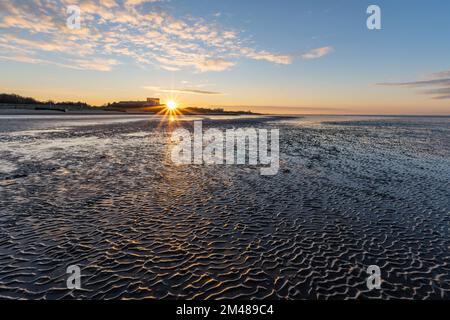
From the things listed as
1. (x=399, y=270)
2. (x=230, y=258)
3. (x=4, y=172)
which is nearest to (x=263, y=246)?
(x=230, y=258)

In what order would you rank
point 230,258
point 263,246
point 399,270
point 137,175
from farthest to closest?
point 137,175, point 263,246, point 230,258, point 399,270

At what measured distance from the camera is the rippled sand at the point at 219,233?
6.28 metres

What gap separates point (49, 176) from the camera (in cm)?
1492

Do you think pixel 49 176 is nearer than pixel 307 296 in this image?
No

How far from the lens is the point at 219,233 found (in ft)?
29.2

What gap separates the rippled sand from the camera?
20.6ft

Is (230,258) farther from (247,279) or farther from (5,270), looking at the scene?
(5,270)

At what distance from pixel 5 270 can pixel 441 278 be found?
11451 mm
